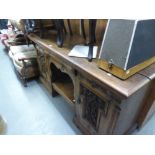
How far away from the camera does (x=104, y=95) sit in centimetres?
84

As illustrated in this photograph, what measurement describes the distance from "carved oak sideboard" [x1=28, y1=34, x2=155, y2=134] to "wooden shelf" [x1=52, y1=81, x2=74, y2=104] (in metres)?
0.01

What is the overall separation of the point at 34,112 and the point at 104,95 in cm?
105

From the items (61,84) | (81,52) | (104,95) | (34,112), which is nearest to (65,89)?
(61,84)

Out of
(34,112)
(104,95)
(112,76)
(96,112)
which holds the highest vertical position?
(112,76)

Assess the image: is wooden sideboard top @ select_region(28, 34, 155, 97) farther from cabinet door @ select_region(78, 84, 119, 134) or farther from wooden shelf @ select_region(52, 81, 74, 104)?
wooden shelf @ select_region(52, 81, 74, 104)

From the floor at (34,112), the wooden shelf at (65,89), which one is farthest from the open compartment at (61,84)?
the floor at (34,112)

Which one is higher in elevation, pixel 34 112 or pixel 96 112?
pixel 96 112

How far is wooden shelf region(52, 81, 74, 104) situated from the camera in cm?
144

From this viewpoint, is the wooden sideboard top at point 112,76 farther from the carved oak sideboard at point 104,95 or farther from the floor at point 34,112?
the floor at point 34,112

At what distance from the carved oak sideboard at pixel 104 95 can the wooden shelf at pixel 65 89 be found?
1 cm

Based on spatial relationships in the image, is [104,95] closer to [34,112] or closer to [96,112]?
[96,112]

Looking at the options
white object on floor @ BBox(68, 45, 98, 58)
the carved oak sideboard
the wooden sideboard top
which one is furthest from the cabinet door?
white object on floor @ BBox(68, 45, 98, 58)

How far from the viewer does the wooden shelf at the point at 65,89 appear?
4.73 feet
